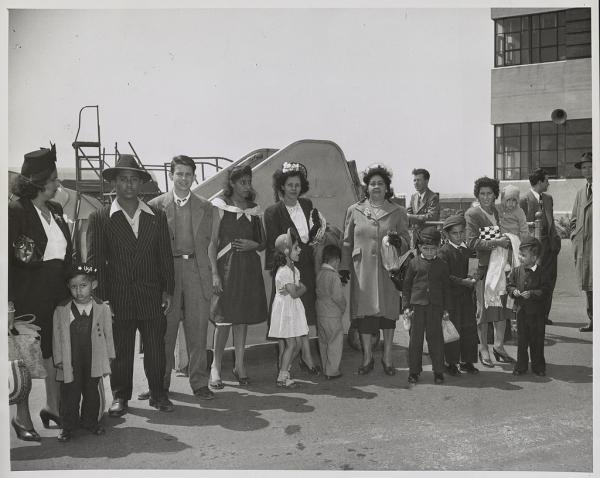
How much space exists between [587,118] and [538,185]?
6.67 ft

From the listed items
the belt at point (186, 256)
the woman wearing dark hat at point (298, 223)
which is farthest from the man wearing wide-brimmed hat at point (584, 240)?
the belt at point (186, 256)

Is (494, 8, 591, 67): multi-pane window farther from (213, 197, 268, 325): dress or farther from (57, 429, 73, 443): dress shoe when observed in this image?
(57, 429, 73, 443): dress shoe

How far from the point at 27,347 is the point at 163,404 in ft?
3.33

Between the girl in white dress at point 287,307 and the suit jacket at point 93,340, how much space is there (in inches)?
53.8

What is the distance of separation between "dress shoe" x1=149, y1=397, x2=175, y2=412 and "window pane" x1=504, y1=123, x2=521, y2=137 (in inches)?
338

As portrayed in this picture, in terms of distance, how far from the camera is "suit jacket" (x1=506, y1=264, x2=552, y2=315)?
5.42m

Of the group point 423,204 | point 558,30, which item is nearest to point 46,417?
point 423,204

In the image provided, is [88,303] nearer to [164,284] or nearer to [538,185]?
[164,284]

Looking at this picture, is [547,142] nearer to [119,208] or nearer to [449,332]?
[449,332]

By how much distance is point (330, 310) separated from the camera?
5488mm

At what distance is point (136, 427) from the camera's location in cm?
432

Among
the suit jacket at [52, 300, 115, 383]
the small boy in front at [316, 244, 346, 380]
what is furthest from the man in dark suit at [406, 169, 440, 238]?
the suit jacket at [52, 300, 115, 383]

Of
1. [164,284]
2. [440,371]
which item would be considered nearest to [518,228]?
[440,371]

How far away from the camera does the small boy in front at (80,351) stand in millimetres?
4152
